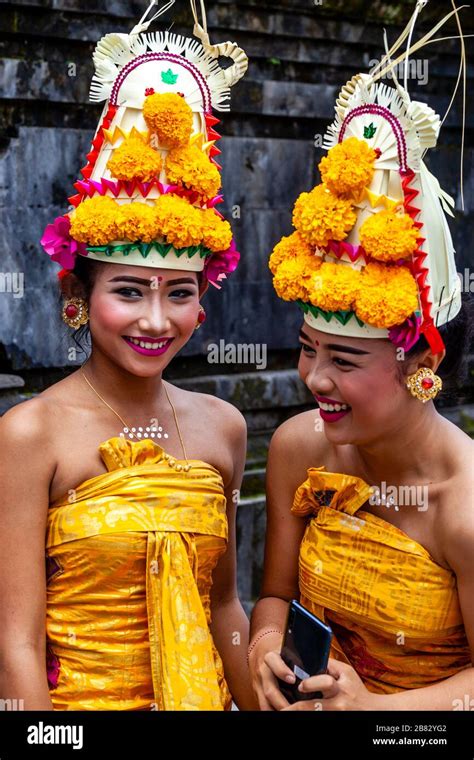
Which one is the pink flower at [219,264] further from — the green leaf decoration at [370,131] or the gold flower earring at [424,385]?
the gold flower earring at [424,385]

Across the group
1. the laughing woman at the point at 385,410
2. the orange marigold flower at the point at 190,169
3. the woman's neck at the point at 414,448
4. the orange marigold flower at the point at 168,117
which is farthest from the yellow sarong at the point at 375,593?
the orange marigold flower at the point at 168,117

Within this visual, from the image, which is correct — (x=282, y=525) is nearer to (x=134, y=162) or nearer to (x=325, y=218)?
(x=325, y=218)

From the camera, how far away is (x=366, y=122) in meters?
3.33

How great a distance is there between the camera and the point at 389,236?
3180 millimetres

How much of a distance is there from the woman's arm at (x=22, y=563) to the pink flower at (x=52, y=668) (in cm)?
9

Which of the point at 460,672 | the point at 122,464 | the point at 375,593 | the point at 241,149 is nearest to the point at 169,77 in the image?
the point at 122,464

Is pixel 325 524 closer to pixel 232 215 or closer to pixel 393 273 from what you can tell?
pixel 393 273

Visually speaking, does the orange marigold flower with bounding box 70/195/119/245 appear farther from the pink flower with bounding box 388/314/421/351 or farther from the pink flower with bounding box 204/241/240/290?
the pink flower with bounding box 388/314/421/351

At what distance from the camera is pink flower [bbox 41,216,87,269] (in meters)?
3.45

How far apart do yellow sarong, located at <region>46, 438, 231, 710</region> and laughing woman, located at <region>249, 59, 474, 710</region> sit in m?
0.27

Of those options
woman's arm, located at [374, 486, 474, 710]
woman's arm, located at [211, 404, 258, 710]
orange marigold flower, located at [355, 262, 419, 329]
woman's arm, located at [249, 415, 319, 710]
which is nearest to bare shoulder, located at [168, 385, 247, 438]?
woman's arm, located at [211, 404, 258, 710]

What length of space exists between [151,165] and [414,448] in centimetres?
118

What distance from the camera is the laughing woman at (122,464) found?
326 cm
